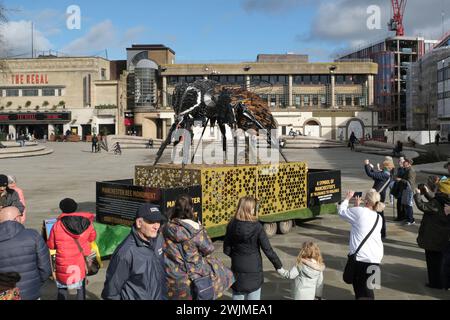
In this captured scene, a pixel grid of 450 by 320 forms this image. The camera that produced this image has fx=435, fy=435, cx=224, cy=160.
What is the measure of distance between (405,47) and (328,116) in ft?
135

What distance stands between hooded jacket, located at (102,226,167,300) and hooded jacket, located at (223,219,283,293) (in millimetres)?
1179

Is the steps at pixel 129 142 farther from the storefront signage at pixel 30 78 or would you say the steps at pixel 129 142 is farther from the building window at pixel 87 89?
the storefront signage at pixel 30 78

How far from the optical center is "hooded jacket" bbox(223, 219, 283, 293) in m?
4.74

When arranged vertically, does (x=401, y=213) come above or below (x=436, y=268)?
above

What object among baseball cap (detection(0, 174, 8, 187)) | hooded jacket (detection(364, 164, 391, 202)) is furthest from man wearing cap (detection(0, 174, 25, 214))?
hooded jacket (detection(364, 164, 391, 202))

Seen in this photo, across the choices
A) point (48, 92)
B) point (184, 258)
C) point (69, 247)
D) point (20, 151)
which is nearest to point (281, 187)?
point (69, 247)

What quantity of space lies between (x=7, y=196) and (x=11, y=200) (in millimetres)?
126

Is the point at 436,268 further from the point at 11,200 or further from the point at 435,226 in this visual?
the point at 11,200

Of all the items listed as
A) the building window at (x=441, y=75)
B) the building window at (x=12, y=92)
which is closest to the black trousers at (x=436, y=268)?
the building window at (x=441, y=75)

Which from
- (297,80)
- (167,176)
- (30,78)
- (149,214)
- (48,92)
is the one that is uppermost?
(30,78)

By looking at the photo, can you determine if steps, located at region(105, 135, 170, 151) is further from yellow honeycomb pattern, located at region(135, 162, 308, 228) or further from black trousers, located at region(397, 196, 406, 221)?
black trousers, located at region(397, 196, 406, 221)

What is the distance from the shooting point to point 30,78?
61.4 m
